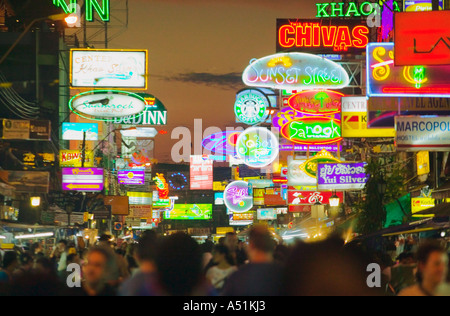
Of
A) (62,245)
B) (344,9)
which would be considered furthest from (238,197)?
(62,245)

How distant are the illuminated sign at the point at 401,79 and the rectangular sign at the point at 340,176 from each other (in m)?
8.86

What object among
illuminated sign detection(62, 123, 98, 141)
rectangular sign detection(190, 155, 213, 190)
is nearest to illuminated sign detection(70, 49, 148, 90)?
illuminated sign detection(62, 123, 98, 141)

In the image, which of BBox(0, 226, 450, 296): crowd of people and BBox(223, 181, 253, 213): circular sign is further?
BBox(223, 181, 253, 213): circular sign

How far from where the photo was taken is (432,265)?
5.89 m

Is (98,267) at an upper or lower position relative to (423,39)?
lower

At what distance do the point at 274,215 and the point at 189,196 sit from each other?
2453 inches

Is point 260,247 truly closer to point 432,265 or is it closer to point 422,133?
point 432,265

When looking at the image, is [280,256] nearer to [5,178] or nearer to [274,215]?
[5,178]

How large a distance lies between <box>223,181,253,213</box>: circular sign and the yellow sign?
23.2m

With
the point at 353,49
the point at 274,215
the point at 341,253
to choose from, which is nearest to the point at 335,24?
the point at 353,49

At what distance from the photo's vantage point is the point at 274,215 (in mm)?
57844

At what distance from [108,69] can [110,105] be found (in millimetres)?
3688

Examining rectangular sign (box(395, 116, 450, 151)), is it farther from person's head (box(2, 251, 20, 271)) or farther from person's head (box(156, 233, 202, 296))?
person's head (box(156, 233, 202, 296))

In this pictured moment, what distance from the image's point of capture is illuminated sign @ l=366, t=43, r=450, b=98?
1434cm
